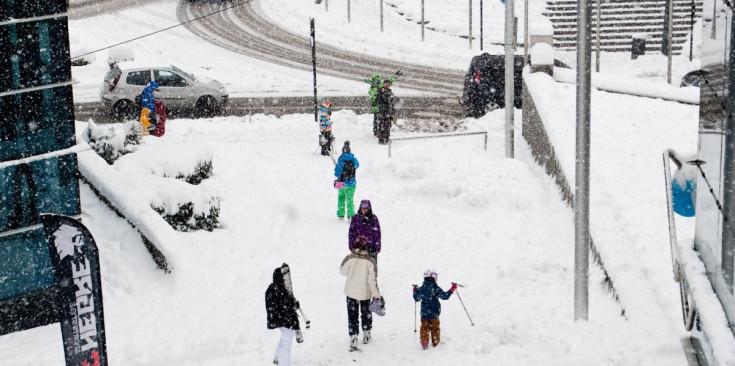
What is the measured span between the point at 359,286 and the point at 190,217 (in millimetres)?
4909

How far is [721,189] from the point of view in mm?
6168

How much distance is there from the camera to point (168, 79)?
26047mm

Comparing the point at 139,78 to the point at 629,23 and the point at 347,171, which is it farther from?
the point at 629,23

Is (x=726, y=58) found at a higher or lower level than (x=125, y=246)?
higher

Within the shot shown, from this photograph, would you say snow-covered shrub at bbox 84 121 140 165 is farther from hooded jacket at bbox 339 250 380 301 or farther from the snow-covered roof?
A: the snow-covered roof

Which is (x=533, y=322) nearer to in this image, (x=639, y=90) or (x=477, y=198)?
(x=477, y=198)

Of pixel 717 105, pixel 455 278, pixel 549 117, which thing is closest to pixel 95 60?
pixel 549 117

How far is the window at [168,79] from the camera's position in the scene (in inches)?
1021

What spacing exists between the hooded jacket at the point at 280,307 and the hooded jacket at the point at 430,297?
142 cm

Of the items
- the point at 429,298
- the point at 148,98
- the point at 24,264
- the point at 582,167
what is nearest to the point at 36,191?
the point at 24,264

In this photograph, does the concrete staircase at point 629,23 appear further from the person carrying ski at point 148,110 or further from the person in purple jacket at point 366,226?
the person in purple jacket at point 366,226

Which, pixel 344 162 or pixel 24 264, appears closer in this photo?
pixel 24 264

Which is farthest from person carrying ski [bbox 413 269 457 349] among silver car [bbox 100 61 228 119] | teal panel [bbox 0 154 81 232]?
silver car [bbox 100 61 228 119]

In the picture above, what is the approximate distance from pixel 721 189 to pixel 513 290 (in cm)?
661
